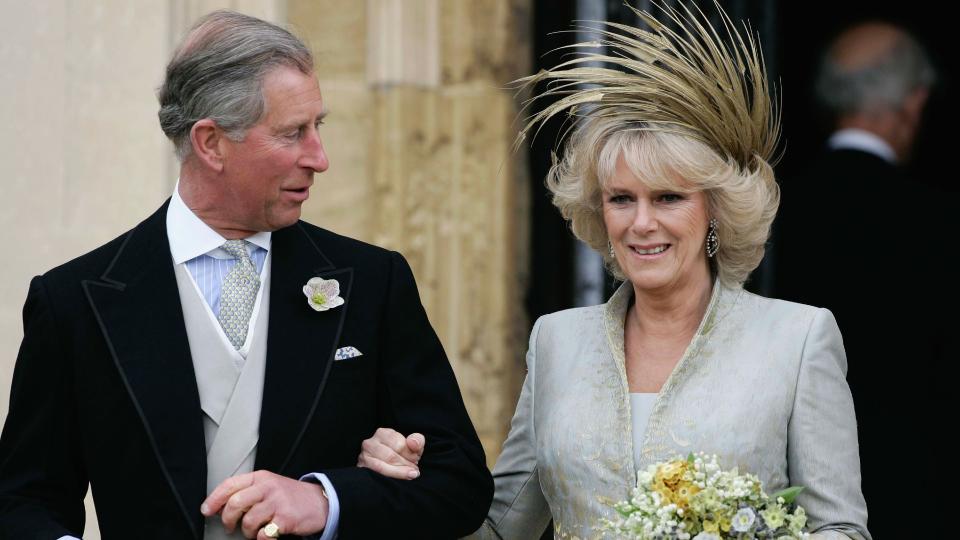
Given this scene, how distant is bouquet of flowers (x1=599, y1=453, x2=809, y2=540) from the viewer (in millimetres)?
3133

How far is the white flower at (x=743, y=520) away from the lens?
10.2ft

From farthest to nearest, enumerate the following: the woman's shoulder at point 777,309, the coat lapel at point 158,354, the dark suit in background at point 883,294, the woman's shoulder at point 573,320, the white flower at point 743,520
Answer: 1. the dark suit in background at point 883,294
2. the woman's shoulder at point 573,320
3. the woman's shoulder at point 777,309
4. the coat lapel at point 158,354
5. the white flower at point 743,520

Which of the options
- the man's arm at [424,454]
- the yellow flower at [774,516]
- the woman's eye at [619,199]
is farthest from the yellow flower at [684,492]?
the woman's eye at [619,199]

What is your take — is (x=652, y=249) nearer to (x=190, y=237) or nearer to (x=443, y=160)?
(x=190, y=237)

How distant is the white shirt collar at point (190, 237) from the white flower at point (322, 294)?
4.9 inches

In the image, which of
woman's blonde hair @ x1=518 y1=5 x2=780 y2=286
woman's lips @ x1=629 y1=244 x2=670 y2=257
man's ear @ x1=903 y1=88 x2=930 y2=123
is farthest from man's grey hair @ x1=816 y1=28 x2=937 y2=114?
woman's lips @ x1=629 y1=244 x2=670 y2=257

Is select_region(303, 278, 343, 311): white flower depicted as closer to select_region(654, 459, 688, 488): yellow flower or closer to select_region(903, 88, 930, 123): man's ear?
select_region(654, 459, 688, 488): yellow flower

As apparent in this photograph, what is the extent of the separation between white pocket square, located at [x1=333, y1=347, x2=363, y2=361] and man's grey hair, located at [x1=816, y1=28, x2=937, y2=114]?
2564 mm

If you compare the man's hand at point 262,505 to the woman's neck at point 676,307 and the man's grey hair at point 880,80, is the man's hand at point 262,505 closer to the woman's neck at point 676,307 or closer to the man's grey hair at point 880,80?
the woman's neck at point 676,307

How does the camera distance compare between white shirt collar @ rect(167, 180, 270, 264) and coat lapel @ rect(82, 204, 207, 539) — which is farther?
white shirt collar @ rect(167, 180, 270, 264)

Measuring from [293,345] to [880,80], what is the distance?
108 inches

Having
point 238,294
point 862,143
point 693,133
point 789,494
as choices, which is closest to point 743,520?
point 789,494

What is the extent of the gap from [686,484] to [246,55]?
116cm

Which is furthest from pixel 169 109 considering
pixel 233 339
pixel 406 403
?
pixel 406 403
